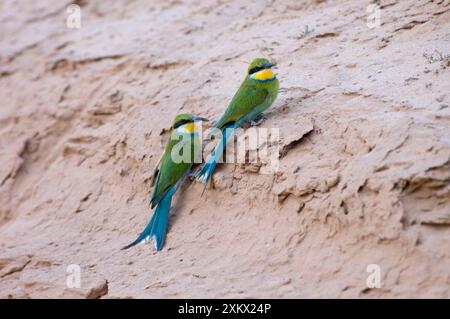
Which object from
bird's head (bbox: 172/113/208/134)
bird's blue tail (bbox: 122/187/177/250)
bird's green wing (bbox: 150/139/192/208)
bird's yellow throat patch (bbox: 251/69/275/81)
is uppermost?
bird's yellow throat patch (bbox: 251/69/275/81)

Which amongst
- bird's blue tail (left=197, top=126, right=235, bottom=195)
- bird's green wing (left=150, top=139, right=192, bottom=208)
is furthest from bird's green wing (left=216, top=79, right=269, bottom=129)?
bird's green wing (left=150, top=139, right=192, bottom=208)

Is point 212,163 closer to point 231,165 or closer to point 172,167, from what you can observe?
point 231,165

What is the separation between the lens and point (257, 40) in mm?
4801

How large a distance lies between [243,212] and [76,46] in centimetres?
303

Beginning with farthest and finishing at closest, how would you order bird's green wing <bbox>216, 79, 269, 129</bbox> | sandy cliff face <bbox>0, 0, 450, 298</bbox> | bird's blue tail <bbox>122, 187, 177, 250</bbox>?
1. bird's green wing <bbox>216, 79, 269, 129</bbox>
2. bird's blue tail <bbox>122, 187, 177, 250</bbox>
3. sandy cliff face <bbox>0, 0, 450, 298</bbox>

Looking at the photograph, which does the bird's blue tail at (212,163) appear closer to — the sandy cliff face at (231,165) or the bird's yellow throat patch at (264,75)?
the sandy cliff face at (231,165)

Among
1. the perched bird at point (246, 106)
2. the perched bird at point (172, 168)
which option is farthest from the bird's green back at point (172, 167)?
the perched bird at point (246, 106)

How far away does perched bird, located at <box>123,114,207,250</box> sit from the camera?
3725 mm

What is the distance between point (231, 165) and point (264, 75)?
0.62m

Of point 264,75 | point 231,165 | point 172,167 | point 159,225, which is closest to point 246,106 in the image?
point 264,75

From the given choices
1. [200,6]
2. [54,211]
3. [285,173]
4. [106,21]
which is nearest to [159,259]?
[285,173]

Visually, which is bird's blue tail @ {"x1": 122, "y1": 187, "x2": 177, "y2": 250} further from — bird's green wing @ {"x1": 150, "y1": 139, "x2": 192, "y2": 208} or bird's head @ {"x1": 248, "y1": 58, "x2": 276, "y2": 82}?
bird's head @ {"x1": 248, "y1": 58, "x2": 276, "y2": 82}

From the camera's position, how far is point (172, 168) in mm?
3801

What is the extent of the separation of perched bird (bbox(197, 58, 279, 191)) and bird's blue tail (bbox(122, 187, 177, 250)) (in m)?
0.25
